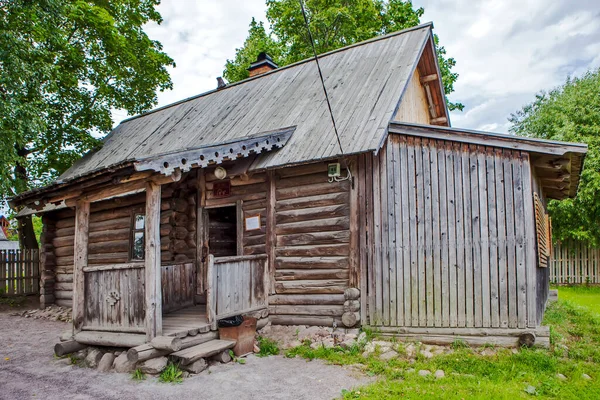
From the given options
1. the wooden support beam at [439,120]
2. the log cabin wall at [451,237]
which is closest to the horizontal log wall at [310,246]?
the log cabin wall at [451,237]

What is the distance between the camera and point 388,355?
688cm


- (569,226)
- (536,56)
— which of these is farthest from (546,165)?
(536,56)

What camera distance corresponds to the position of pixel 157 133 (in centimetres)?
1327

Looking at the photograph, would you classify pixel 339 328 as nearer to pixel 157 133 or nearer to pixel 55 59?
pixel 157 133

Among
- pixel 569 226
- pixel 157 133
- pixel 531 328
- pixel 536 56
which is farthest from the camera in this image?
pixel 536 56

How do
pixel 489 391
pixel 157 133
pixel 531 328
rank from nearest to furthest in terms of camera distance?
pixel 489 391
pixel 531 328
pixel 157 133

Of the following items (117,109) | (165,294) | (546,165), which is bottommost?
(165,294)

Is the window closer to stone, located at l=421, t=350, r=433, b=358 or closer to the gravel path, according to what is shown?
the gravel path

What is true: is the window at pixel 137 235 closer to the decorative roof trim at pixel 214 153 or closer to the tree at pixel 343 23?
the decorative roof trim at pixel 214 153

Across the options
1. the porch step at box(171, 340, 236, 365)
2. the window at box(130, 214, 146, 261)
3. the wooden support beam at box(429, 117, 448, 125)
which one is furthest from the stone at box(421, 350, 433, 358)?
the wooden support beam at box(429, 117, 448, 125)

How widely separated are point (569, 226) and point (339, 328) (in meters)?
15.2

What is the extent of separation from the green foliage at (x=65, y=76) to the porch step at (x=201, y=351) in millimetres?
8402

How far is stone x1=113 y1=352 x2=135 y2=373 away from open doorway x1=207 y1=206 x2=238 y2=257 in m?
3.57

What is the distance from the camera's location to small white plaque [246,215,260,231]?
8938mm
